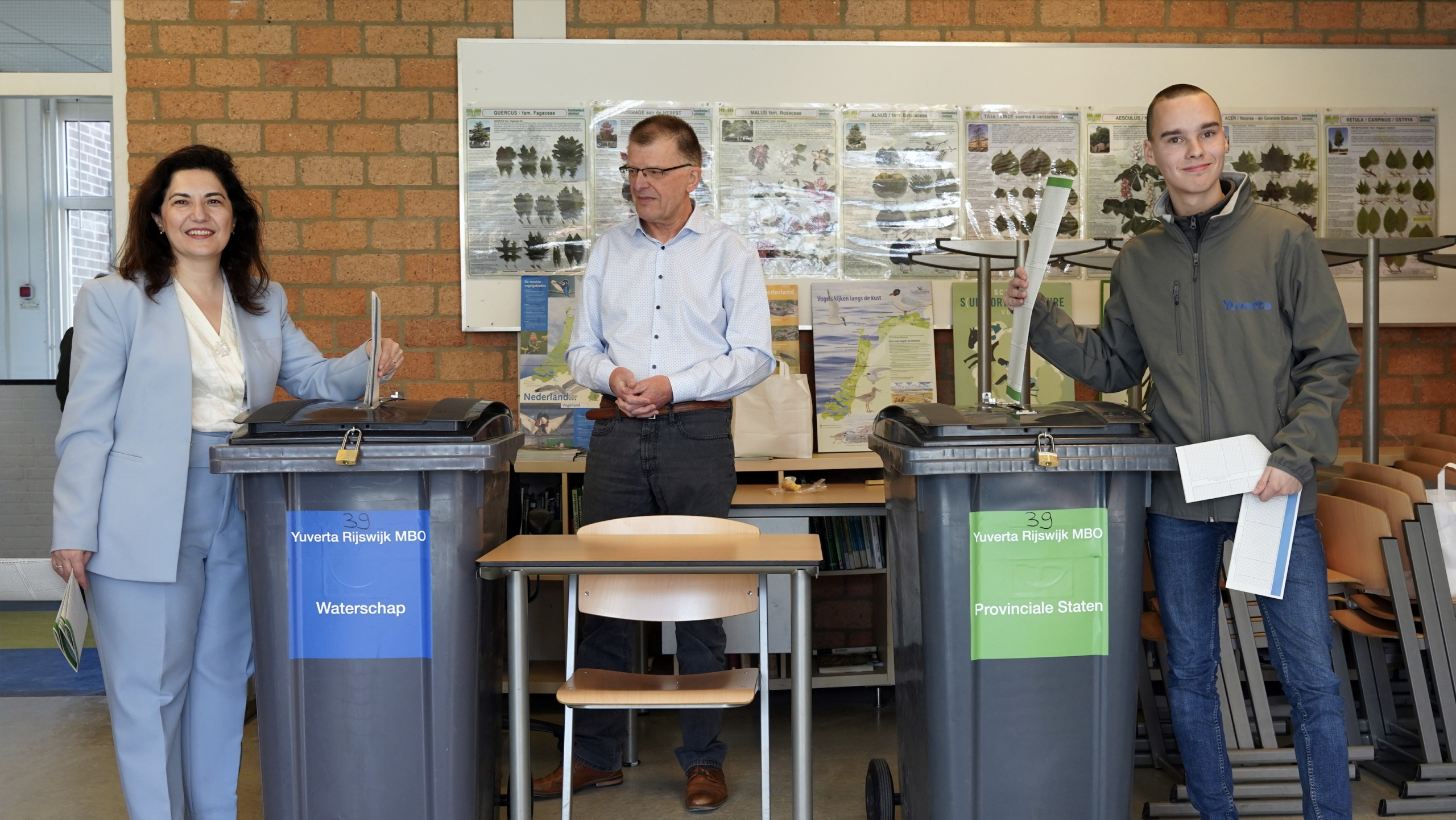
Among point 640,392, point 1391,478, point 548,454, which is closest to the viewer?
point 640,392

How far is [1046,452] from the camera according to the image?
2.29 meters

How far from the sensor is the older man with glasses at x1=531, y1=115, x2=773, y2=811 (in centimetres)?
301

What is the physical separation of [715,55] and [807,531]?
6.40 ft

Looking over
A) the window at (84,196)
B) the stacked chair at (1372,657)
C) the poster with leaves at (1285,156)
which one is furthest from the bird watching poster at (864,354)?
the window at (84,196)

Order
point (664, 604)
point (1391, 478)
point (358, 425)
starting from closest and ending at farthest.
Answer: point (358, 425) < point (664, 604) < point (1391, 478)

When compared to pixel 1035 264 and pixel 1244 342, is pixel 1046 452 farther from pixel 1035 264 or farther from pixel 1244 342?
pixel 1244 342

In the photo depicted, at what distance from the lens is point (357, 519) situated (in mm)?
2361

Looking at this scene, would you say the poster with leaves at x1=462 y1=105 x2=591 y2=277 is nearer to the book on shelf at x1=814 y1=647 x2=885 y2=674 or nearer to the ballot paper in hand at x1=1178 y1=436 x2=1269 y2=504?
the book on shelf at x1=814 y1=647 x2=885 y2=674

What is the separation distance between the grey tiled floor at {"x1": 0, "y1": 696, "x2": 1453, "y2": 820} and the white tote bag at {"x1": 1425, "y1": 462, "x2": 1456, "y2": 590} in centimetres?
67

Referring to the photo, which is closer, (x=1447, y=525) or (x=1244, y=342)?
(x=1244, y=342)

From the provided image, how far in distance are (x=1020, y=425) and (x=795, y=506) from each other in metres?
1.34

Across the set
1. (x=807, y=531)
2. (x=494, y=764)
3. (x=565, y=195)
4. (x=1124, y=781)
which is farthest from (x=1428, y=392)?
(x=494, y=764)

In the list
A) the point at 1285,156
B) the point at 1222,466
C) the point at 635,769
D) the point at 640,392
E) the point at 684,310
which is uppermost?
the point at 1285,156

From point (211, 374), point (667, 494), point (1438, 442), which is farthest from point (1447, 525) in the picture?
point (211, 374)
